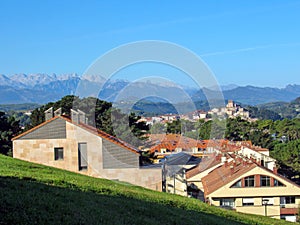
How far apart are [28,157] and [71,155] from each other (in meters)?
2.01

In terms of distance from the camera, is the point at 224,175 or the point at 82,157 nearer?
the point at 82,157

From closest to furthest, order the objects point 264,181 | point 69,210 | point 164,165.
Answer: point 69,210 < point 164,165 < point 264,181

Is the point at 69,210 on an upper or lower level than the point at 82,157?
upper

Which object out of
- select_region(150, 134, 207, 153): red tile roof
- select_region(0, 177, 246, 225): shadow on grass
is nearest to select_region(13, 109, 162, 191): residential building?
select_region(150, 134, 207, 153): red tile roof

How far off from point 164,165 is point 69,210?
1618cm

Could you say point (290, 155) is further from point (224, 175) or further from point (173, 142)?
point (173, 142)

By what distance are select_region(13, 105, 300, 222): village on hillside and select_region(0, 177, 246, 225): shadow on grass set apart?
11.7m

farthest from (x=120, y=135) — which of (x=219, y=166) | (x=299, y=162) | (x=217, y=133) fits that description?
(x=299, y=162)

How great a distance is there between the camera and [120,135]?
2528 cm

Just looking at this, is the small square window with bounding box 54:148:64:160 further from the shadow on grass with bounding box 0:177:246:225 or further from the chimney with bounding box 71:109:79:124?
the shadow on grass with bounding box 0:177:246:225

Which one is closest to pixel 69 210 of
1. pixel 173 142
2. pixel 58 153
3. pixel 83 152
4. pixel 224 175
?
pixel 83 152

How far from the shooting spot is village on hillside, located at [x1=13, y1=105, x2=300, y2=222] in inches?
857

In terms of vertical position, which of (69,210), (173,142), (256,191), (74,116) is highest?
(74,116)

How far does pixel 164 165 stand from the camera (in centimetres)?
2322
